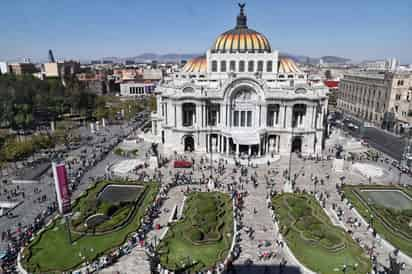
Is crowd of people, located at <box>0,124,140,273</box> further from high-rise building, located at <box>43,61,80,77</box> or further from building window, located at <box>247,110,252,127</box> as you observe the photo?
high-rise building, located at <box>43,61,80,77</box>

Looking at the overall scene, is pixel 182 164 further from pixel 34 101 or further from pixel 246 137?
pixel 34 101

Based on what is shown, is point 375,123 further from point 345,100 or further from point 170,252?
point 170,252

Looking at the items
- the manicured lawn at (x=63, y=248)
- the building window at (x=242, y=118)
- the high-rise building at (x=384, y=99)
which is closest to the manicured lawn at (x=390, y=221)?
the building window at (x=242, y=118)

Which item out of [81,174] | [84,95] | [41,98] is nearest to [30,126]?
[41,98]

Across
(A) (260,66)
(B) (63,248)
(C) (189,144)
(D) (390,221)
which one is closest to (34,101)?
(C) (189,144)

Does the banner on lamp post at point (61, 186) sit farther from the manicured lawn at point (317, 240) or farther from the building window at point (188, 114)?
the building window at point (188, 114)

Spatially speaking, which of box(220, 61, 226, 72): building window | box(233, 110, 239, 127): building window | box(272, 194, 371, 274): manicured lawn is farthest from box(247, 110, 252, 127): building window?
box(272, 194, 371, 274): manicured lawn
